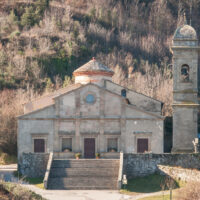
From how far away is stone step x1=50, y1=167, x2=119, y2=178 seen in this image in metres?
36.7

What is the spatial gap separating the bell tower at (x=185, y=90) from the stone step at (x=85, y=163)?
618 cm

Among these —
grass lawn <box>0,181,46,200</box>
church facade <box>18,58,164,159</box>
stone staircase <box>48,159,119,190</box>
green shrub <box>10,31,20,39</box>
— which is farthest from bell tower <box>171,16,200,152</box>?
green shrub <box>10,31,20,39</box>

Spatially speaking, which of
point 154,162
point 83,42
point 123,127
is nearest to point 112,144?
point 123,127

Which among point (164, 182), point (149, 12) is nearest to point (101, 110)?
point (164, 182)

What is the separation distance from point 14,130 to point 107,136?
12400 mm

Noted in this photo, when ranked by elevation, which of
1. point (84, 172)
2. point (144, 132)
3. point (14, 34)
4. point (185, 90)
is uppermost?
point (14, 34)

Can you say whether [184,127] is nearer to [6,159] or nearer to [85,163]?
[85,163]

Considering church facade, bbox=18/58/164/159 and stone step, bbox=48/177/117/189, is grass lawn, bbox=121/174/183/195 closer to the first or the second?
stone step, bbox=48/177/117/189

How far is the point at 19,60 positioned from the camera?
70.2 m

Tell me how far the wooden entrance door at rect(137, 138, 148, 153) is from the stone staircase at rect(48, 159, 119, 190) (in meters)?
4.36

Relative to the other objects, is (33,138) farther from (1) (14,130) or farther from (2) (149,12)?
(2) (149,12)

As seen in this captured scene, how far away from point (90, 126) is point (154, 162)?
25.7 ft

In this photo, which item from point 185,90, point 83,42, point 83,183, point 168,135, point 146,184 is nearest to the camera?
point 83,183

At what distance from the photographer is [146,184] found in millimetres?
36156
